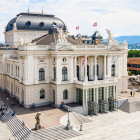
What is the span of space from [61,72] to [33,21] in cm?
2443

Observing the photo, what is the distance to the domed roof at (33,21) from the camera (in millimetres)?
64688

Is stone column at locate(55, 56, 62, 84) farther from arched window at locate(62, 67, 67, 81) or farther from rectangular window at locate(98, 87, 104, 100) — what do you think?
rectangular window at locate(98, 87, 104, 100)

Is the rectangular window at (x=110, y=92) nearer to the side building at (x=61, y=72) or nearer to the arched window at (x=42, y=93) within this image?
the side building at (x=61, y=72)

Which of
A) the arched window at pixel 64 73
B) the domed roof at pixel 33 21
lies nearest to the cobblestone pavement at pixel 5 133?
the arched window at pixel 64 73

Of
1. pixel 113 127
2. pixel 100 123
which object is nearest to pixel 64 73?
pixel 100 123

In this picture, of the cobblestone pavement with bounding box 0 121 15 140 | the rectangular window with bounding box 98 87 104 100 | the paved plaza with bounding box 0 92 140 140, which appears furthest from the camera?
the rectangular window with bounding box 98 87 104 100

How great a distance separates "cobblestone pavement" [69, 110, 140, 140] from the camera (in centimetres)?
3553

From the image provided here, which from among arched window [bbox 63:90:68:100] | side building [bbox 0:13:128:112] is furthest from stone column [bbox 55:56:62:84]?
arched window [bbox 63:90:68:100]

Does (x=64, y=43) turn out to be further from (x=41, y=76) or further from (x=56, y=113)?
(x=56, y=113)

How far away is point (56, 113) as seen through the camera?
44.2m

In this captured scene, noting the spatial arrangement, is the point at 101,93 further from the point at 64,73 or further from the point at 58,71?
the point at 58,71

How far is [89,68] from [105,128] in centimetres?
1908

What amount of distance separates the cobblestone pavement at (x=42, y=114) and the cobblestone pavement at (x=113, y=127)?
5.78 metres

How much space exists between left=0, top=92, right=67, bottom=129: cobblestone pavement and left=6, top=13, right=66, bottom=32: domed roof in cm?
2446
